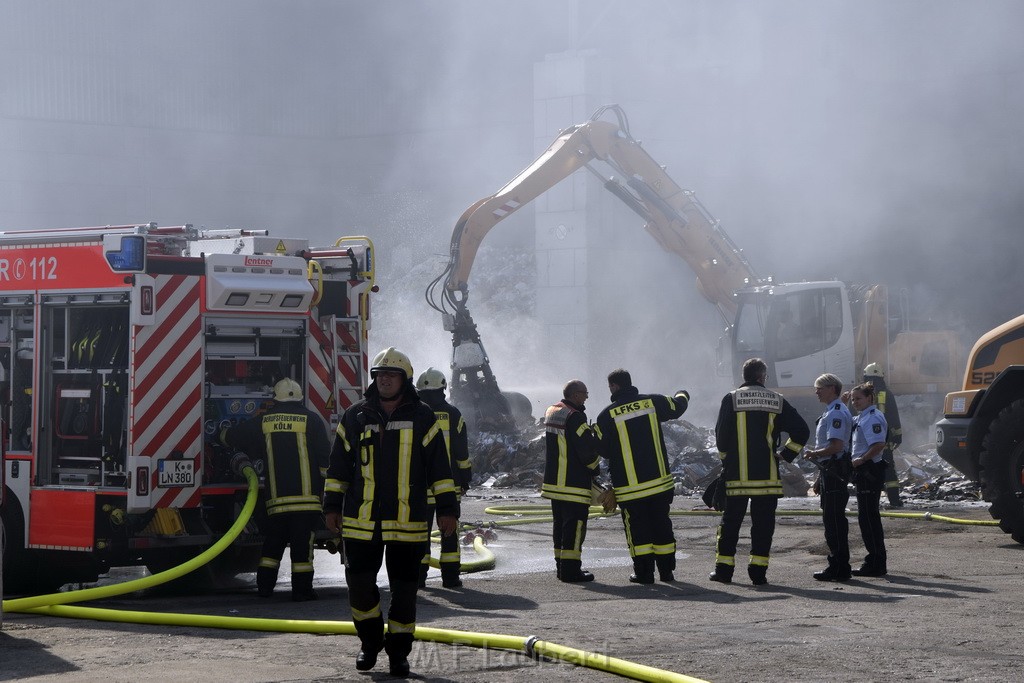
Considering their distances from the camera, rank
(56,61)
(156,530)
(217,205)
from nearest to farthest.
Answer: (156,530)
(56,61)
(217,205)

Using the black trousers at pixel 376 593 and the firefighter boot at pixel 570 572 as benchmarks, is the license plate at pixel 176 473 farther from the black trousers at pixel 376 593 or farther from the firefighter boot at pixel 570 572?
the black trousers at pixel 376 593

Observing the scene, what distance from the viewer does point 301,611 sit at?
7.77 metres

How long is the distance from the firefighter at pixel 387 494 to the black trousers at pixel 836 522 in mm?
4031

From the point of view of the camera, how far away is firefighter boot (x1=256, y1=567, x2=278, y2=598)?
28.0ft

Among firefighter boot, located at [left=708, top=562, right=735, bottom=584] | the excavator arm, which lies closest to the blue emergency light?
firefighter boot, located at [left=708, top=562, right=735, bottom=584]

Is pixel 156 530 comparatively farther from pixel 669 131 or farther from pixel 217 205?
pixel 217 205

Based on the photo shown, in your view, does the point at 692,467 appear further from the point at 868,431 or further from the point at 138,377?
the point at 138,377

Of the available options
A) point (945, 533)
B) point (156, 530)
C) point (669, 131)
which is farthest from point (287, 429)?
point (669, 131)

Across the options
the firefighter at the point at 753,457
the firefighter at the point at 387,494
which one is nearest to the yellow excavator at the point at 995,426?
the firefighter at the point at 753,457

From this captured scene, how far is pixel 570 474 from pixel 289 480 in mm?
2188

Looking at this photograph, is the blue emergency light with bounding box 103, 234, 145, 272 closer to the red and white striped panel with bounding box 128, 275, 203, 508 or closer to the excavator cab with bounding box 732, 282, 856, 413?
the red and white striped panel with bounding box 128, 275, 203, 508

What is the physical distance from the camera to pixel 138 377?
845cm

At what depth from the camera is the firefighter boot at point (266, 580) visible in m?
8.53

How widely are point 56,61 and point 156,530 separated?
33.7 meters
